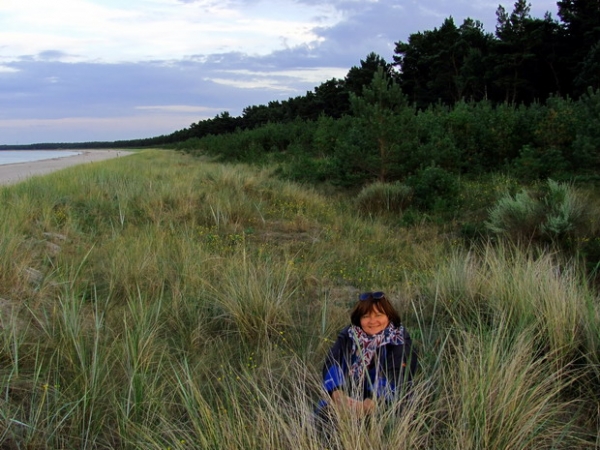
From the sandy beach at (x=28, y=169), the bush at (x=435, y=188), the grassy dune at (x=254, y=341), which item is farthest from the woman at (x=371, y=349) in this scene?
the sandy beach at (x=28, y=169)

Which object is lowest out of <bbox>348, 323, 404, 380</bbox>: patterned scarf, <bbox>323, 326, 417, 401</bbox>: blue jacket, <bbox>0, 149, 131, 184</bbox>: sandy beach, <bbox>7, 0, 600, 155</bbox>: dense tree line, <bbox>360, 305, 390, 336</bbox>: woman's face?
<bbox>323, 326, 417, 401</bbox>: blue jacket

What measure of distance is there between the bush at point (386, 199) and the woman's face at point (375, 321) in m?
7.03

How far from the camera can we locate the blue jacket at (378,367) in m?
2.51

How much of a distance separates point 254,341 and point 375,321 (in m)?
1.12

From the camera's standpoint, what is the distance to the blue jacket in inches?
98.7

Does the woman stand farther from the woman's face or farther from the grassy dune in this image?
the grassy dune

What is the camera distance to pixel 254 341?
354 cm

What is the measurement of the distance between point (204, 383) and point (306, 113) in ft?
183

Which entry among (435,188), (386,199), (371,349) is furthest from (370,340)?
(386,199)

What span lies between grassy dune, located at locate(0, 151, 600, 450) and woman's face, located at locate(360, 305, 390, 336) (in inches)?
13.2

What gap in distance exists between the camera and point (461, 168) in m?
13.2

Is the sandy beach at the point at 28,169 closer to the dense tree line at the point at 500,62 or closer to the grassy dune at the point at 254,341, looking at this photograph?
the grassy dune at the point at 254,341

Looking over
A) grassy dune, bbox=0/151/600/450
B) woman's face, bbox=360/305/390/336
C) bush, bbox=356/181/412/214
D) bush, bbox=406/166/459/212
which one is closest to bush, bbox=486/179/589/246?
grassy dune, bbox=0/151/600/450

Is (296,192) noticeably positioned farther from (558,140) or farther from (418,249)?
(558,140)
